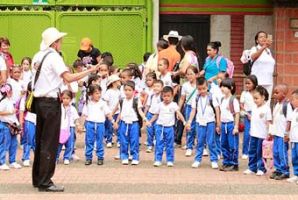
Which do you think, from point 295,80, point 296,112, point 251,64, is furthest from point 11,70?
point 295,80

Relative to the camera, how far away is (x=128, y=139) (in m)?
12.9

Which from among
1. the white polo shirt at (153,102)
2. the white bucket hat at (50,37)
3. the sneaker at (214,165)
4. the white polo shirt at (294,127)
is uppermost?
the white bucket hat at (50,37)

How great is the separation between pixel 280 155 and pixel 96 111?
2985mm

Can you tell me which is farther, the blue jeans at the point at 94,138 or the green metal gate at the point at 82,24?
the green metal gate at the point at 82,24

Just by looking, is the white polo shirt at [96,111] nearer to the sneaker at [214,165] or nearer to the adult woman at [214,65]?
the sneaker at [214,165]

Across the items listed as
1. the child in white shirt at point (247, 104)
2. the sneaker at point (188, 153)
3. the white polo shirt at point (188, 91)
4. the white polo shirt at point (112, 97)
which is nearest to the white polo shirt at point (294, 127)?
the child in white shirt at point (247, 104)

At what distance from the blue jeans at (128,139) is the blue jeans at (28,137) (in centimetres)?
136

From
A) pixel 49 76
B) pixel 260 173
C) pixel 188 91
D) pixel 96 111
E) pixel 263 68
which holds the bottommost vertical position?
pixel 260 173

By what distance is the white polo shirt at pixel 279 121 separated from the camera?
446 inches

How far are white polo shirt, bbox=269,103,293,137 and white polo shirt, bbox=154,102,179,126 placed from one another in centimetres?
Result: 175

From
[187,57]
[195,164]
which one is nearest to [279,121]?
[195,164]

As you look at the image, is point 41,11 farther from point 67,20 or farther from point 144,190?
point 144,190

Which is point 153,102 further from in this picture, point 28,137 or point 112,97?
point 28,137

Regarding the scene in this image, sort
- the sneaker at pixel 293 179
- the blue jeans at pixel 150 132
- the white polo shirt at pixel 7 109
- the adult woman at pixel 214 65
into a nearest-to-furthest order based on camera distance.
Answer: the sneaker at pixel 293 179, the white polo shirt at pixel 7 109, the blue jeans at pixel 150 132, the adult woman at pixel 214 65
